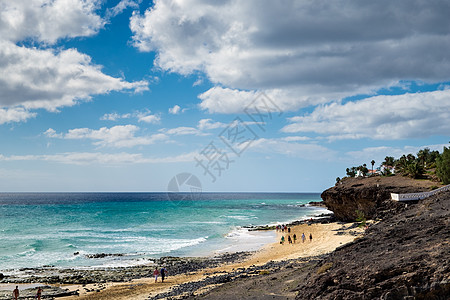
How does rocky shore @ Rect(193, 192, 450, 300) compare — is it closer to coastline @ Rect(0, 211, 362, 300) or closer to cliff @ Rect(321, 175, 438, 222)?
coastline @ Rect(0, 211, 362, 300)

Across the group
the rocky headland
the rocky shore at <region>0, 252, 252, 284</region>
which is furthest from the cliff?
the rocky headland

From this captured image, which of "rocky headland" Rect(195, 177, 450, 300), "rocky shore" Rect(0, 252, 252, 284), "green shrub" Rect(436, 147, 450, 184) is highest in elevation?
"green shrub" Rect(436, 147, 450, 184)

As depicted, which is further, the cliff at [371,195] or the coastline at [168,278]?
the cliff at [371,195]

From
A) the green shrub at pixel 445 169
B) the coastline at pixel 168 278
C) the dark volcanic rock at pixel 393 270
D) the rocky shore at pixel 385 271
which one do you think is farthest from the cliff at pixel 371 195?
the dark volcanic rock at pixel 393 270

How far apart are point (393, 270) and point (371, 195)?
36.2m

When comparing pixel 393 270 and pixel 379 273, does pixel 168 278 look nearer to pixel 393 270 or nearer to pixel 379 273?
pixel 379 273

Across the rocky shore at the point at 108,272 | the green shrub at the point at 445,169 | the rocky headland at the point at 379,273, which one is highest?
the green shrub at the point at 445,169

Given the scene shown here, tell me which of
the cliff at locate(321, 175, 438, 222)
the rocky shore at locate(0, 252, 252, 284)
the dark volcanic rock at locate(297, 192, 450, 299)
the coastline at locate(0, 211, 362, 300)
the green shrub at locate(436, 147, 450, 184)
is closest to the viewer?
the dark volcanic rock at locate(297, 192, 450, 299)

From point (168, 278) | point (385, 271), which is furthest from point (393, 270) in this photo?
point (168, 278)

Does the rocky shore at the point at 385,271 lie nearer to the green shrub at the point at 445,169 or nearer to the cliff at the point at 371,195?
the cliff at the point at 371,195

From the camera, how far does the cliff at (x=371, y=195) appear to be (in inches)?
1583

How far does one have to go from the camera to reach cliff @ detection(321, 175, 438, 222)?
40.2 meters

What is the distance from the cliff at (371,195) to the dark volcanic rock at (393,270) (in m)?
25.8

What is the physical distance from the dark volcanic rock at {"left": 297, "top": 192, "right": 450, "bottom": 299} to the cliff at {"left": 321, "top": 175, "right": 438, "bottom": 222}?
2583cm
